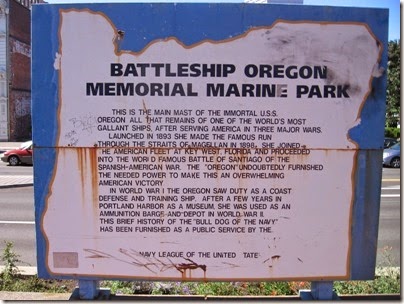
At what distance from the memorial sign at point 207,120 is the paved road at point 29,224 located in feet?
9.95

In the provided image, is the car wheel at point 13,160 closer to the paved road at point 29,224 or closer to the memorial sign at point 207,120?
the paved road at point 29,224

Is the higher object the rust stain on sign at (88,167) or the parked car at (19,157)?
the rust stain on sign at (88,167)

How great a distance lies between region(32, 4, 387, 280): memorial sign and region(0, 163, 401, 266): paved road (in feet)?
9.95

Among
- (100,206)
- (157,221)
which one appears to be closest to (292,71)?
(157,221)

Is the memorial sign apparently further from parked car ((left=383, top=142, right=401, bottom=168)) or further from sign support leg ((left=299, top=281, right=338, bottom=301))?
parked car ((left=383, top=142, right=401, bottom=168))

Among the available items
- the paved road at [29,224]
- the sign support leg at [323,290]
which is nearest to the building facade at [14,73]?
the paved road at [29,224]

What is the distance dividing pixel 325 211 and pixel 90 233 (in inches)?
70.8

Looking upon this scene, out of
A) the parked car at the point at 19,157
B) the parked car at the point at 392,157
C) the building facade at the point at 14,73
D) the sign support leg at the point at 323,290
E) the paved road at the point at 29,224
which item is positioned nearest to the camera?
the sign support leg at the point at 323,290

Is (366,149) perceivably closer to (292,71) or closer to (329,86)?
(329,86)

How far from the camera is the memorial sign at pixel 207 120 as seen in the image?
2842mm

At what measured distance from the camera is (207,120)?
2871mm

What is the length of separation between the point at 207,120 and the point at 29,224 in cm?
653

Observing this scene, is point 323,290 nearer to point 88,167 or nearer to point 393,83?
point 88,167

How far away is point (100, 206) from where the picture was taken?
2.94m
